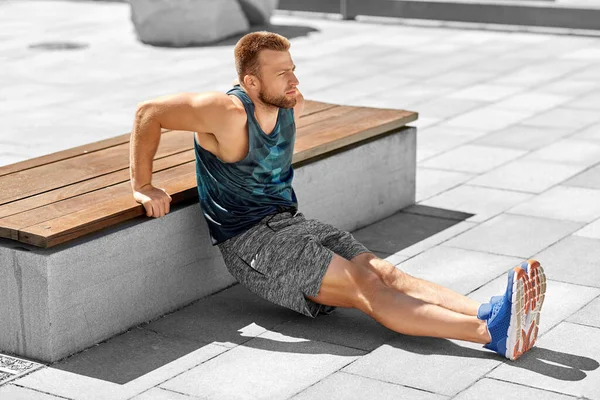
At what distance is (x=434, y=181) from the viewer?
8273 millimetres

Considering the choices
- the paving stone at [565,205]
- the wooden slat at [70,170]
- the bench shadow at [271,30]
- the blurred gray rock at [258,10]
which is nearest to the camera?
the wooden slat at [70,170]

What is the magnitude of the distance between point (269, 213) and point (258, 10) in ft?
31.6

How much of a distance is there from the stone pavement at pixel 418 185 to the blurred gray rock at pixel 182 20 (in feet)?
0.84

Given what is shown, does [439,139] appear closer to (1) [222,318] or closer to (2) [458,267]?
(2) [458,267]

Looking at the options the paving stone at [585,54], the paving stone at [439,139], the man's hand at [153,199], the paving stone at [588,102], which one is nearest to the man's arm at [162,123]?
the man's hand at [153,199]

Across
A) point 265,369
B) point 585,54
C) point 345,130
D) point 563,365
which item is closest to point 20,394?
point 265,369

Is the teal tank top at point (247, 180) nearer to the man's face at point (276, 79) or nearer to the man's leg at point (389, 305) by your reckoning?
the man's face at point (276, 79)

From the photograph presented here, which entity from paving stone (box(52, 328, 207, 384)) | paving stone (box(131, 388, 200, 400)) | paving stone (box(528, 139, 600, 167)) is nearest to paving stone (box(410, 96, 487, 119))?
paving stone (box(528, 139, 600, 167))

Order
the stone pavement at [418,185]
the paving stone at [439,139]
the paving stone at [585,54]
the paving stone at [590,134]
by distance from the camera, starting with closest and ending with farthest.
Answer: the stone pavement at [418,185] → the paving stone at [439,139] → the paving stone at [590,134] → the paving stone at [585,54]

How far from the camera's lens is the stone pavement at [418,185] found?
500cm

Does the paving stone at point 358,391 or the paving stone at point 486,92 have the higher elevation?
the paving stone at point 486,92

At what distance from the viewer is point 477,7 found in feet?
50.1

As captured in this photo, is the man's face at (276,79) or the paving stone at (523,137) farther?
the paving stone at (523,137)

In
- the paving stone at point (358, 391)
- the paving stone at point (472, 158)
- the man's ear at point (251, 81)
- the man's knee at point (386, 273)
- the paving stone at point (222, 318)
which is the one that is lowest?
the paving stone at point (222, 318)
